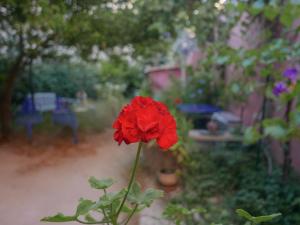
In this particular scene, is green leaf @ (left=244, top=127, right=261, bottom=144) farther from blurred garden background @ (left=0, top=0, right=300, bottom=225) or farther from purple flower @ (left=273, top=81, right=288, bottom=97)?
purple flower @ (left=273, top=81, right=288, bottom=97)

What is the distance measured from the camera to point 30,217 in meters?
0.86

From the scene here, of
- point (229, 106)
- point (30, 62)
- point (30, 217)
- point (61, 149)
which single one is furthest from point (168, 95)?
point (30, 217)

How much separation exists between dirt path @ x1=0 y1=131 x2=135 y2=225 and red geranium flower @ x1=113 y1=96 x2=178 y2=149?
0.44m

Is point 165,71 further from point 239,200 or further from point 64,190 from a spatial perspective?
point 64,190

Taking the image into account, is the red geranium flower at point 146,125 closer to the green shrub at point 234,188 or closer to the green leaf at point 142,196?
the green leaf at point 142,196

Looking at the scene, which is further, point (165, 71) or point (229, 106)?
point (165, 71)

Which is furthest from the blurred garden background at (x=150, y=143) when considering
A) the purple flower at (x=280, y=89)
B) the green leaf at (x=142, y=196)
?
the green leaf at (x=142, y=196)

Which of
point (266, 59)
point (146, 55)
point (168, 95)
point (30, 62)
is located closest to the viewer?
point (266, 59)

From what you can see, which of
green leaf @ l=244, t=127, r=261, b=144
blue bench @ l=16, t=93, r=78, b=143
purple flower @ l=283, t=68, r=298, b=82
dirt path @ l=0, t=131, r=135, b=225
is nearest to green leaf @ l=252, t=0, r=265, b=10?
purple flower @ l=283, t=68, r=298, b=82

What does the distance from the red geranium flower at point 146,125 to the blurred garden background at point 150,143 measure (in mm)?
368

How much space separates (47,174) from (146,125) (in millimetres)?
849

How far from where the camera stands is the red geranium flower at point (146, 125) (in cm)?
54

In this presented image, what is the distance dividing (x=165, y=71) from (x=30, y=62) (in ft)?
10.0

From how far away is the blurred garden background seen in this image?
105cm
